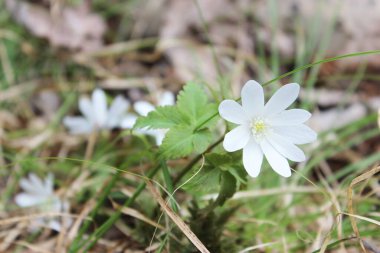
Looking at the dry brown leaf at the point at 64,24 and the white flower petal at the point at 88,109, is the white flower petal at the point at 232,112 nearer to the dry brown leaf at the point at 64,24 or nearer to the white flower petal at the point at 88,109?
the white flower petal at the point at 88,109

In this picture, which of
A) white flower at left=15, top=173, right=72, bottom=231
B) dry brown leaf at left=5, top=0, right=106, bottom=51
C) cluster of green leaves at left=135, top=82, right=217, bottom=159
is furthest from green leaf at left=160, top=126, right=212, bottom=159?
dry brown leaf at left=5, top=0, right=106, bottom=51

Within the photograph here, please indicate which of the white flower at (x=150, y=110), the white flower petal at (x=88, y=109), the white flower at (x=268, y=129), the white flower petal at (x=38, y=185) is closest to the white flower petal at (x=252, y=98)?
the white flower at (x=268, y=129)

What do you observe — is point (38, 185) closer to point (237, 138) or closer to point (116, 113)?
point (116, 113)

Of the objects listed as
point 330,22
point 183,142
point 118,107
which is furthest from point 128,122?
point 330,22

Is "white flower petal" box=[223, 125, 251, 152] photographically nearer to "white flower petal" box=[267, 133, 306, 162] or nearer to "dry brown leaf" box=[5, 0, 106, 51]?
"white flower petal" box=[267, 133, 306, 162]

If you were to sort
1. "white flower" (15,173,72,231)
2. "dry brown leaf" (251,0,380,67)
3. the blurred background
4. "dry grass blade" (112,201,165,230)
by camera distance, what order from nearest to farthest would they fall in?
"dry grass blade" (112,201,165,230) < "white flower" (15,173,72,231) < the blurred background < "dry brown leaf" (251,0,380,67)

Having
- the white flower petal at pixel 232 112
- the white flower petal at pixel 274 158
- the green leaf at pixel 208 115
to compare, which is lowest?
the white flower petal at pixel 274 158
